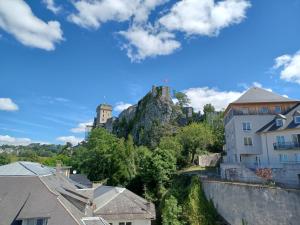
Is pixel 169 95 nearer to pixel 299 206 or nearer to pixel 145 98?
pixel 145 98

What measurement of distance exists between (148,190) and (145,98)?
52.6 m

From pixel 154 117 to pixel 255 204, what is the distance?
58175mm

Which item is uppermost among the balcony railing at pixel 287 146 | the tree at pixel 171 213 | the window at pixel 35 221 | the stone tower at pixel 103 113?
the stone tower at pixel 103 113

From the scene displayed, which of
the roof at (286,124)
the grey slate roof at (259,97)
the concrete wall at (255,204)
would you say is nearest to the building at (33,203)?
the concrete wall at (255,204)

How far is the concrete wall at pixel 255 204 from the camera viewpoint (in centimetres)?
1830

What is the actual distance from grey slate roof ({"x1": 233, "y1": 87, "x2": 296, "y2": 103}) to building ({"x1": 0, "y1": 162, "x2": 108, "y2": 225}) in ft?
87.7

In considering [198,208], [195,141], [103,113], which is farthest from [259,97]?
[103,113]

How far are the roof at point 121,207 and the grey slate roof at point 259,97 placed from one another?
19.7 meters

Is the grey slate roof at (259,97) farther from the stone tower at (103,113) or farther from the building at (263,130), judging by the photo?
the stone tower at (103,113)

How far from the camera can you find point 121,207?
1069 inches

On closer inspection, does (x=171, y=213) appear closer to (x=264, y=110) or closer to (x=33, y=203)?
(x=33, y=203)

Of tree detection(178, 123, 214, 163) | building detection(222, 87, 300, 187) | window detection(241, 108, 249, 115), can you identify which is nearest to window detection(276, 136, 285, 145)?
building detection(222, 87, 300, 187)

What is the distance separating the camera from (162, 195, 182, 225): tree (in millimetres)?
28250

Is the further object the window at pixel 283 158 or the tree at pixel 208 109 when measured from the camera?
the tree at pixel 208 109
